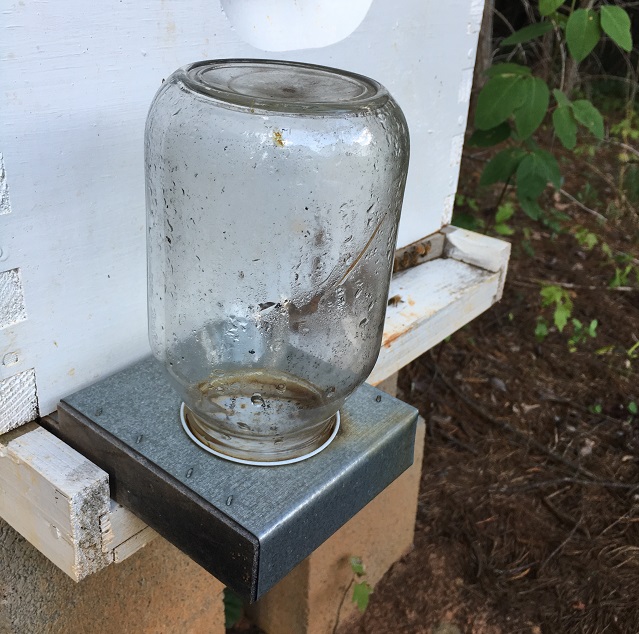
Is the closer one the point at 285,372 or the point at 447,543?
the point at 285,372

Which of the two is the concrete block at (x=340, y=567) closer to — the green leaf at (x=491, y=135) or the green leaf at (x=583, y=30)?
the green leaf at (x=491, y=135)

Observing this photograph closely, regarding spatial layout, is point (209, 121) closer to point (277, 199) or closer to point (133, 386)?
point (277, 199)

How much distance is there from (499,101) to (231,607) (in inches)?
54.9

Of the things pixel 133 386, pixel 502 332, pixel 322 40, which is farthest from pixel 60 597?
pixel 502 332

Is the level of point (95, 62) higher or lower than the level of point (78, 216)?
higher

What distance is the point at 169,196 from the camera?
2.76 ft

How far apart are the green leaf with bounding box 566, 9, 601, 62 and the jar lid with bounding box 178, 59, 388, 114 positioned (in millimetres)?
941

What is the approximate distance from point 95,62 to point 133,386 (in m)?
0.40

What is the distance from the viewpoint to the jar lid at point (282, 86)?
2.37ft

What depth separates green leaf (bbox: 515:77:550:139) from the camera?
5.49 feet

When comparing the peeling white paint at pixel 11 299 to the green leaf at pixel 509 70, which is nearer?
the peeling white paint at pixel 11 299

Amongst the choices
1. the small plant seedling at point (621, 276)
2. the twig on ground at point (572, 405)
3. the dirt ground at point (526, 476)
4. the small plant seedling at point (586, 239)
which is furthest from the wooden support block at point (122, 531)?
the small plant seedling at point (586, 239)

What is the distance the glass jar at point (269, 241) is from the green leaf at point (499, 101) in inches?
36.1

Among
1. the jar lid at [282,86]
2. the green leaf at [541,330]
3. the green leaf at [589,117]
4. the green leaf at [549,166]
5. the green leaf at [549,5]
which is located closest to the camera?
the jar lid at [282,86]
